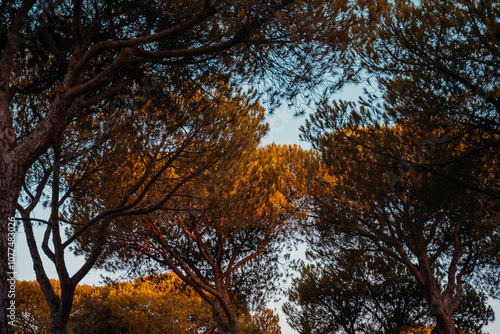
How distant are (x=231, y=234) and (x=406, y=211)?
16.2 feet

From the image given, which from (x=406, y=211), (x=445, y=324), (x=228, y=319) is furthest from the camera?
(x=228, y=319)

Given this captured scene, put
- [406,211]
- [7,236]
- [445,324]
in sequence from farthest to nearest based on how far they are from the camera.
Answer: [445,324], [406,211], [7,236]

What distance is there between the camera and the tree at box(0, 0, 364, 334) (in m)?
4.24

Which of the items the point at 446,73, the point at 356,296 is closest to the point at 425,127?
the point at 446,73

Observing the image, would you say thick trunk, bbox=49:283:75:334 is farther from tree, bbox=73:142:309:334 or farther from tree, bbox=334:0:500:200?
tree, bbox=334:0:500:200

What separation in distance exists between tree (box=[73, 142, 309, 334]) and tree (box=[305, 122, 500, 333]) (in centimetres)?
140

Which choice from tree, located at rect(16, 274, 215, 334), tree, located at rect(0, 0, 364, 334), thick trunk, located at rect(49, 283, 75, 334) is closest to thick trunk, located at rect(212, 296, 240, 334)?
tree, located at rect(16, 274, 215, 334)

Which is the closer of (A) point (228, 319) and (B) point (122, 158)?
(B) point (122, 158)

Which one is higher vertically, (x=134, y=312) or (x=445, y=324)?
(x=134, y=312)

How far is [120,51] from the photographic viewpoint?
19.2ft

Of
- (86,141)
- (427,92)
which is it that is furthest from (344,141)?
(86,141)

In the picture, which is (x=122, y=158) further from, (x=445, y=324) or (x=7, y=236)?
(x=445, y=324)

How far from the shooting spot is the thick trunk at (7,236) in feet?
11.9

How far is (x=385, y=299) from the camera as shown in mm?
14258
